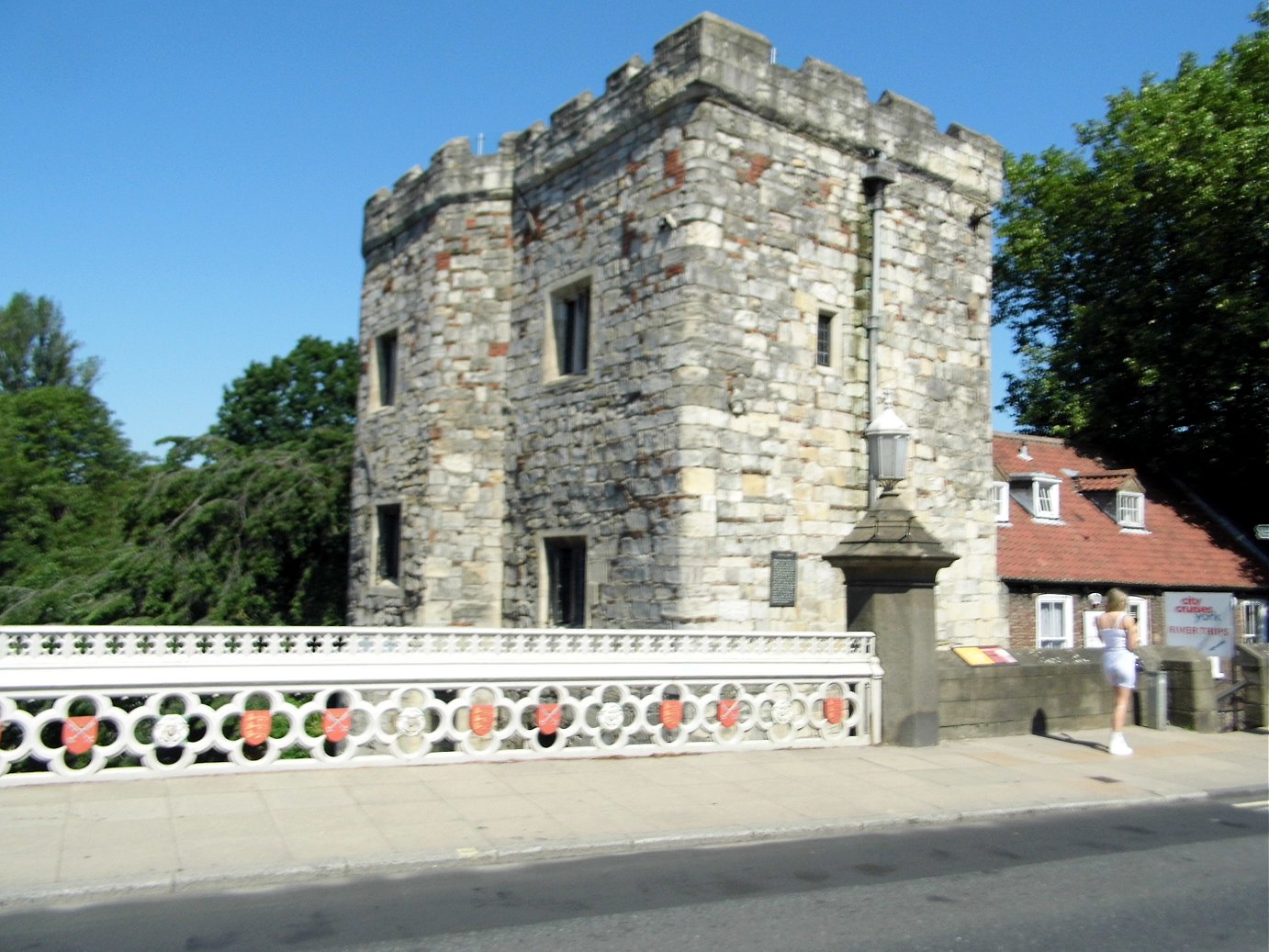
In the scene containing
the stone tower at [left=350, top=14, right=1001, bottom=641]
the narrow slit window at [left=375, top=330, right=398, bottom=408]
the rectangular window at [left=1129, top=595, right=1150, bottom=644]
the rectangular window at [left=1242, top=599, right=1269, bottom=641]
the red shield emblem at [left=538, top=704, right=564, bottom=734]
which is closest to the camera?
the red shield emblem at [left=538, top=704, right=564, bottom=734]

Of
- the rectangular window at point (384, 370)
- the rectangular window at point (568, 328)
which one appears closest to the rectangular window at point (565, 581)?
the rectangular window at point (568, 328)

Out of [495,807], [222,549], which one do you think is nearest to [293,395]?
[222,549]

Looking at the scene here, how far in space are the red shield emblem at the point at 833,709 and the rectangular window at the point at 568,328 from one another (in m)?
5.26

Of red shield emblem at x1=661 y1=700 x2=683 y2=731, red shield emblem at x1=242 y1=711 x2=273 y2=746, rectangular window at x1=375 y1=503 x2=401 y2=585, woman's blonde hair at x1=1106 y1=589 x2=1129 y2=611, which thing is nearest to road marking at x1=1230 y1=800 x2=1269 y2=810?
woman's blonde hair at x1=1106 y1=589 x2=1129 y2=611

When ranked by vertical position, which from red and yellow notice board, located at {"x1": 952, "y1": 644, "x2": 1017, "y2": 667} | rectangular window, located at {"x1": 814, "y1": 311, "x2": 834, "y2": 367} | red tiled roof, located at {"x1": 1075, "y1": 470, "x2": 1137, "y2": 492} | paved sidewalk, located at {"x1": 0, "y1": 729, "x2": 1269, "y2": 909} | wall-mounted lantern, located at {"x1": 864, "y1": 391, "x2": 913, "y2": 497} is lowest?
paved sidewalk, located at {"x1": 0, "y1": 729, "x2": 1269, "y2": 909}

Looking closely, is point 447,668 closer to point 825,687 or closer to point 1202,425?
point 825,687

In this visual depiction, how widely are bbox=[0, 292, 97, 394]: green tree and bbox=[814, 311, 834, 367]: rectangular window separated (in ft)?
161

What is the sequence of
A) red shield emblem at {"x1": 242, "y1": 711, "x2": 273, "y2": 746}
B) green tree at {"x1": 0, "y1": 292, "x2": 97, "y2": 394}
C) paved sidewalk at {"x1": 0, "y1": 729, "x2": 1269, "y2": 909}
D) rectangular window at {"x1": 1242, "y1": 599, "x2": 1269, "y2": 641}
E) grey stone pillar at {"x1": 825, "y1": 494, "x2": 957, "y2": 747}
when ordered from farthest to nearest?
1. green tree at {"x1": 0, "y1": 292, "x2": 97, "y2": 394}
2. rectangular window at {"x1": 1242, "y1": 599, "x2": 1269, "y2": 641}
3. grey stone pillar at {"x1": 825, "y1": 494, "x2": 957, "y2": 747}
4. red shield emblem at {"x1": 242, "y1": 711, "x2": 273, "y2": 746}
5. paved sidewalk at {"x1": 0, "y1": 729, "x2": 1269, "y2": 909}

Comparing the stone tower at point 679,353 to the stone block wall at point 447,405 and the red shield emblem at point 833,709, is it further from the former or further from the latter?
the red shield emblem at point 833,709

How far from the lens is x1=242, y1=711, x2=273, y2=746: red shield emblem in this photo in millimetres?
7629

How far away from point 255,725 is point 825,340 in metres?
7.86

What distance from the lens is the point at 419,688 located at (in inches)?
325

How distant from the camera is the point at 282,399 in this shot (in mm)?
37812

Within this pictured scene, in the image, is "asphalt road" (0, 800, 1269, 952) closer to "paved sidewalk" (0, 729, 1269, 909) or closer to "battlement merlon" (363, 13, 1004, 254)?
"paved sidewalk" (0, 729, 1269, 909)
